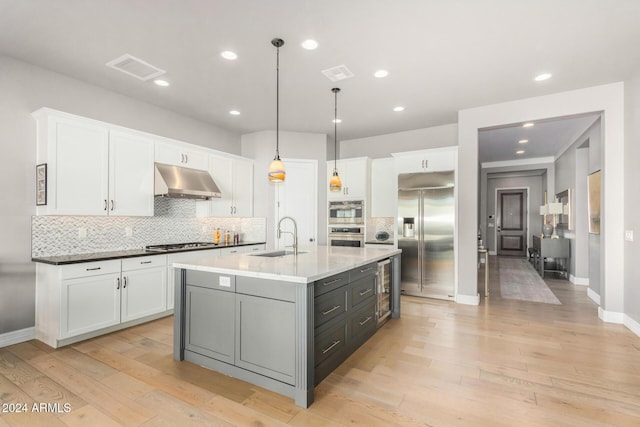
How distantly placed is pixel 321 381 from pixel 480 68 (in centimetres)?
350

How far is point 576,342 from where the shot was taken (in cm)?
328

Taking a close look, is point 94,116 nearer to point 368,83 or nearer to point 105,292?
point 105,292

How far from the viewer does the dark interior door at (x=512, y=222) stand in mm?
10555

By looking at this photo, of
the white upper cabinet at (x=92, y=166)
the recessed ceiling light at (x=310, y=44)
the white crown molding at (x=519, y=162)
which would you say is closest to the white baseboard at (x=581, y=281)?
the white crown molding at (x=519, y=162)

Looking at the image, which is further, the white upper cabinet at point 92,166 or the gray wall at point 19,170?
the white upper cabinet at point 92,166

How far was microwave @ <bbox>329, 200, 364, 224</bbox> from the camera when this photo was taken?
230 inches

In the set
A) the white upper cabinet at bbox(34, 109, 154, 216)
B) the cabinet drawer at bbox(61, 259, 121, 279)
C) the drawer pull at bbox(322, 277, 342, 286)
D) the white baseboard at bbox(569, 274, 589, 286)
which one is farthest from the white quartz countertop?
the white baseboard at bbox(569, 274, 589, 286)

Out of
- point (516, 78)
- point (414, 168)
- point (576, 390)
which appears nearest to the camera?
point (576, 390)

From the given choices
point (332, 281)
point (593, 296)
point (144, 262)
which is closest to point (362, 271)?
point (332, 281)

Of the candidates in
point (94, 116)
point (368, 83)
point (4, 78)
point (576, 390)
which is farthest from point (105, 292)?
point (576, 390)

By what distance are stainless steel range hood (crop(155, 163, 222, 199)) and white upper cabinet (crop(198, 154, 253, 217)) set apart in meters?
0.24

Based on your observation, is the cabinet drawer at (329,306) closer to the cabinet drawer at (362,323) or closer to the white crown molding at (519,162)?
the cabinet drawer at (362,323)

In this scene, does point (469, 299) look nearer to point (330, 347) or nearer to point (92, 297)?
point (330, 347)

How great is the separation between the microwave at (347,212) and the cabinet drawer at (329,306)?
3178 mm
